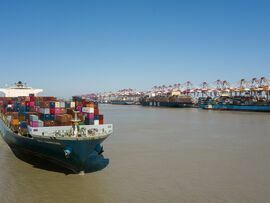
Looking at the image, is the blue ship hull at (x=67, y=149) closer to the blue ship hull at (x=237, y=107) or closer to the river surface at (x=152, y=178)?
the river surface at (x=152, y=178)

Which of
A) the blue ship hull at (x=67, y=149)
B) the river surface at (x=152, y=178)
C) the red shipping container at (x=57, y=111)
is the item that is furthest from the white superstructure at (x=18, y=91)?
the blue ship hull at (x=67, y=149)

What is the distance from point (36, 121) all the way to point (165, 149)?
1199 cm

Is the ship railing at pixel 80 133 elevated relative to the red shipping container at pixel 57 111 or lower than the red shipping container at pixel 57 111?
lower

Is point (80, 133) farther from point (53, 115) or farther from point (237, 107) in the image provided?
point (237, 107)

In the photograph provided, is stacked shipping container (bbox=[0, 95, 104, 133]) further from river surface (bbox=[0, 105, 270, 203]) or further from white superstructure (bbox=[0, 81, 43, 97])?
white superstructure (bbox=[0, 81, 43, 97])

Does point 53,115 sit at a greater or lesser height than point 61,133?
greater

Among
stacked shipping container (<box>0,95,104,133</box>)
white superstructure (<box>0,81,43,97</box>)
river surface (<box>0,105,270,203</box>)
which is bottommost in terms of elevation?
river surface (<box>0,105,270,203</box>)

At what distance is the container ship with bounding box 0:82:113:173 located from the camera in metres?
17.0

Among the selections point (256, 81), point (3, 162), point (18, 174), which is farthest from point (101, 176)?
point (256, 81)

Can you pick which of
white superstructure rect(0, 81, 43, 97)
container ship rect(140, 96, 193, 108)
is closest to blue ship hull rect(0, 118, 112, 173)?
white superstructure rect(0, 81, 43, 97)

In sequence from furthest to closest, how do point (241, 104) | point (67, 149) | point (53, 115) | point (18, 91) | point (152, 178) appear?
point (241, 104), point (18, 91), point (53, 115), point (152, 178), point (67, 149)

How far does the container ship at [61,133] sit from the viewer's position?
671 inches

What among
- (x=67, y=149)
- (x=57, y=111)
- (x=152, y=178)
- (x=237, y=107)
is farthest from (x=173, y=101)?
(x=67, y=149)

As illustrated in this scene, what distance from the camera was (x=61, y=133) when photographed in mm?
18500
